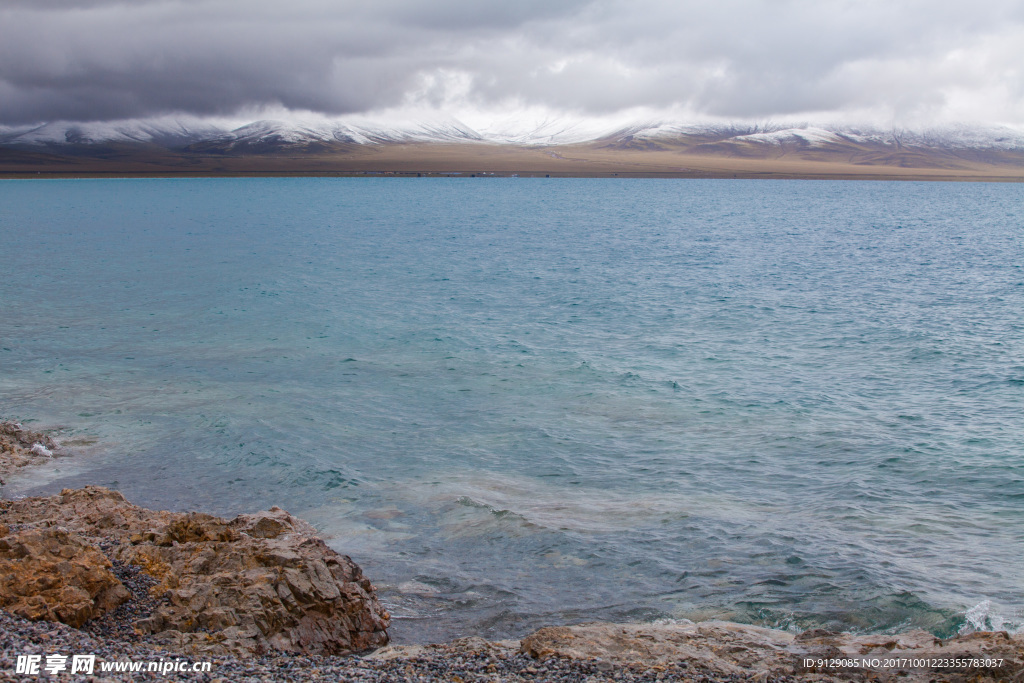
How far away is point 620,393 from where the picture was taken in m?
22.1

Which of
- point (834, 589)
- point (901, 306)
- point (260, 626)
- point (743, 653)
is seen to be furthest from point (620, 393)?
point (901, 306)

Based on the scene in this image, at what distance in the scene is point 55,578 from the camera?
29.1 feet

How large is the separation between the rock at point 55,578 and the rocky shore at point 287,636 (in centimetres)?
1

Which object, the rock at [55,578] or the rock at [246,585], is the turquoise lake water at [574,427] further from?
the rock at [55,578]

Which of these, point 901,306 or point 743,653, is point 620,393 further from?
point 901,306

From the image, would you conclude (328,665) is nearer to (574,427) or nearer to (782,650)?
(782,650)

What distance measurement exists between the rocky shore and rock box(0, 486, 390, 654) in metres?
0.02

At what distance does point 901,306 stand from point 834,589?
29514mm

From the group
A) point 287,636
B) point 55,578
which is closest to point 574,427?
point 287,636

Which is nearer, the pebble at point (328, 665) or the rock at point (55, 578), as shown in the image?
the pebble at point (328, 665)

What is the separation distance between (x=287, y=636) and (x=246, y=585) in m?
0.89

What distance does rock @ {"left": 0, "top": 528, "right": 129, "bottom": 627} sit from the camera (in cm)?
861

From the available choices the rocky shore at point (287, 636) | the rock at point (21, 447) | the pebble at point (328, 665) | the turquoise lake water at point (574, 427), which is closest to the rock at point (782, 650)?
the rocky shore at point (287, 636)

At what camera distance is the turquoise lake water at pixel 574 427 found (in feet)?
39.3
